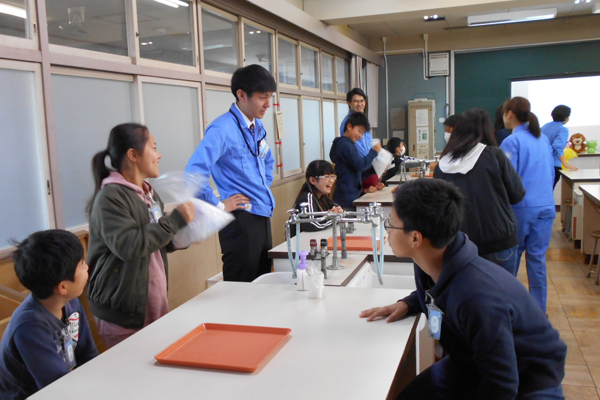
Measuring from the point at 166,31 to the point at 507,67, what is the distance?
6.37 metres

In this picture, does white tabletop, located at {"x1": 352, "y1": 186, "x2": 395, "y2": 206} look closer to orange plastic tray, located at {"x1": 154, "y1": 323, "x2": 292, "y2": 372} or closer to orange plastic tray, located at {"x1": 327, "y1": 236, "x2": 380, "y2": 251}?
orange plastic tray, located at {"x1": 327, "y1": 236, "x2": 380, "y2": 251}

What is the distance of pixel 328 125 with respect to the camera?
7051 mm

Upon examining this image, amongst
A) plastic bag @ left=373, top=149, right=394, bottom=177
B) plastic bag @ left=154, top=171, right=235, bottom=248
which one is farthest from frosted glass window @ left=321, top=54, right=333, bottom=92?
plastic bag @ left=154, top=171, right=235, bottom=248

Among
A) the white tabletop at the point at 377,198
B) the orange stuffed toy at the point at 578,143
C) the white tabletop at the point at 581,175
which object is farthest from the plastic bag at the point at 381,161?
the orange stuffed toy at the point at 578,143

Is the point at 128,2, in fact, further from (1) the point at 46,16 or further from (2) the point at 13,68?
(2) the point at 13,68

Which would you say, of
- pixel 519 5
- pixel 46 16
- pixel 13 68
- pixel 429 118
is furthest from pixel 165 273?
pixel 429 118

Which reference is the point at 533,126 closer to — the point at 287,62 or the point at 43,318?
the point at 43,318

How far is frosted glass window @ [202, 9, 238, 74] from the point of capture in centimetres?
411

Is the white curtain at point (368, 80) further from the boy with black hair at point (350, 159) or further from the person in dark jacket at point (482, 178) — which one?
the person in dark jacket at point (482, 178)

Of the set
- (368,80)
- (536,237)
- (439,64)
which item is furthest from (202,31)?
(439,64)

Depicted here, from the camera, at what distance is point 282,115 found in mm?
5316

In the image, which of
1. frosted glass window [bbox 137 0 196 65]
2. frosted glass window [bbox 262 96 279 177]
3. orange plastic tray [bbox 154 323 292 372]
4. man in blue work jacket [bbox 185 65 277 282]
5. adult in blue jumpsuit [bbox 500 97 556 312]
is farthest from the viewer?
frosted glass window [bbox 262 96 279 177]

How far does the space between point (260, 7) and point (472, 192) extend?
9.67ft

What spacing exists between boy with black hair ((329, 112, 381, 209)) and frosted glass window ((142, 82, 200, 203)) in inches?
44.2
